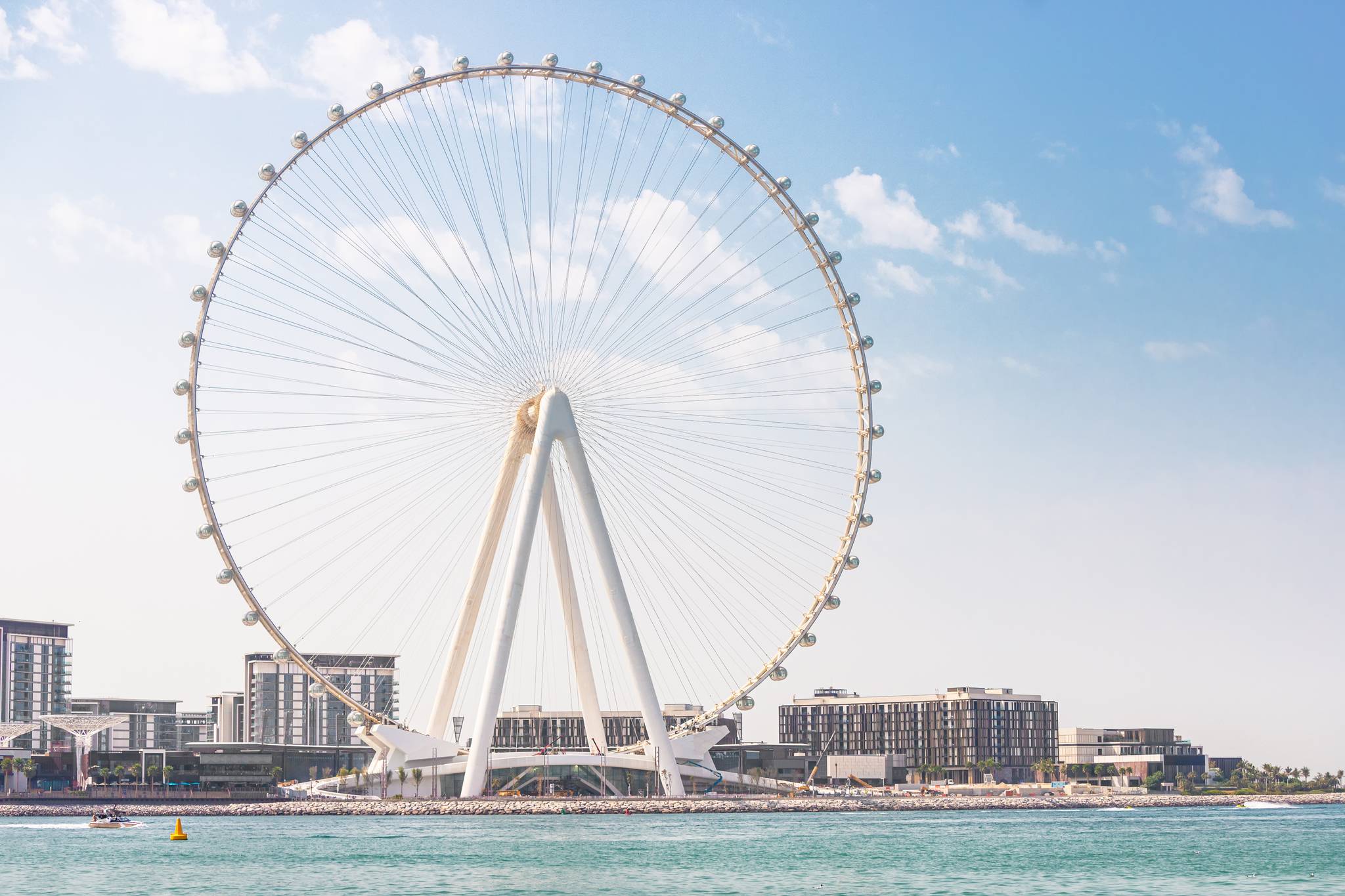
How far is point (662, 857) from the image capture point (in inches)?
2239

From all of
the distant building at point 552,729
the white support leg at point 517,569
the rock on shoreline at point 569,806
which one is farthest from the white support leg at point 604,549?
the distant building at point 552,729

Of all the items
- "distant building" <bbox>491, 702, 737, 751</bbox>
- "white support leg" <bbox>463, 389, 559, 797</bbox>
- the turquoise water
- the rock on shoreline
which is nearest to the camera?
the turquoise water

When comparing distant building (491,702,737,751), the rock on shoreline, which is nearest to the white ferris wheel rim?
the rock on shoreline

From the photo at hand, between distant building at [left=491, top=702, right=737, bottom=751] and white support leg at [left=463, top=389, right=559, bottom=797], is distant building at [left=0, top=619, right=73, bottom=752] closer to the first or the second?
distant building at [left=491, top=702, right=737, bottom=751]

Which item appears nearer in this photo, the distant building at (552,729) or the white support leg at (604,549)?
the white support leg at (604,549)

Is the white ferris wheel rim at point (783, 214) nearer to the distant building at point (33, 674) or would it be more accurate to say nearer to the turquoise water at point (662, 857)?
the turquoise water at point (662, 857)

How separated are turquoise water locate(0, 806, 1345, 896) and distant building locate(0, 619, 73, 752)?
103m

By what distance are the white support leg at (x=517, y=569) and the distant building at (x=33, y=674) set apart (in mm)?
121942

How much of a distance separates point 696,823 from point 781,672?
8.10 meters

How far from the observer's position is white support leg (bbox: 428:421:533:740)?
74.4 m

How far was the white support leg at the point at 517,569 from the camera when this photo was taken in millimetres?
72000

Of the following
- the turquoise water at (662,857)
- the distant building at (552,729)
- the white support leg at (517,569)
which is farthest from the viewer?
the distant building at (552,729)

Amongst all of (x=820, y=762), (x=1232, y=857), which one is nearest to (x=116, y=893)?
(x=1232, y=857)

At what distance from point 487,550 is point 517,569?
2587 millimetres
